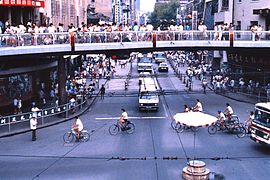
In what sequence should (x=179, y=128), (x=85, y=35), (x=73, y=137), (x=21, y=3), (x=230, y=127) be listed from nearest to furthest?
(x=73, y=137) < (x=230, y=127) < (x=179, y=128) < (x=85, y=35) < (x=21, y=3)

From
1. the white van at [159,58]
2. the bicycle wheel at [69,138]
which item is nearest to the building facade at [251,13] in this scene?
the white van at [159,58]

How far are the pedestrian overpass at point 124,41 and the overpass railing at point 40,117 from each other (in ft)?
13.2

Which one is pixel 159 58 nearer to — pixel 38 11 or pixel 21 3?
pixel 38 11

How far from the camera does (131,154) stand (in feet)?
76.1

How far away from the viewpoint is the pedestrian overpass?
3070 centimetres

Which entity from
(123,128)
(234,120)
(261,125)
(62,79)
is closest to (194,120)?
(261,125)

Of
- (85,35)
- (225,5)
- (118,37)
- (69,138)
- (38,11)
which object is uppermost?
(225,5)

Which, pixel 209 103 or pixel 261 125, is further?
pixel 209 103

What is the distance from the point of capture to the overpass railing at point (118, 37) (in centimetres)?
3033

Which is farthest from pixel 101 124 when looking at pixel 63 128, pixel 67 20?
pixel 67 20

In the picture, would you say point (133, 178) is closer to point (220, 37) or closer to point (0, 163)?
point (0, 163)

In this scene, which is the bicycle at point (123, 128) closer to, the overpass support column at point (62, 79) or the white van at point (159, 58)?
the overpass support column at point (62, 79)

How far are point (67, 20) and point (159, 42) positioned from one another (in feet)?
95.0

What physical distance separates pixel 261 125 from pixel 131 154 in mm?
6720
